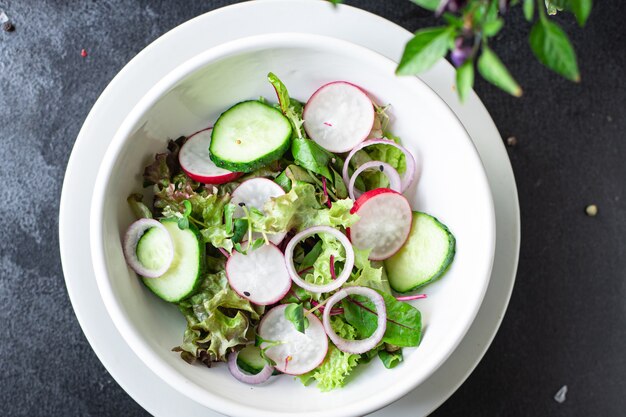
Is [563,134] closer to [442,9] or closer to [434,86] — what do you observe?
[434,86]

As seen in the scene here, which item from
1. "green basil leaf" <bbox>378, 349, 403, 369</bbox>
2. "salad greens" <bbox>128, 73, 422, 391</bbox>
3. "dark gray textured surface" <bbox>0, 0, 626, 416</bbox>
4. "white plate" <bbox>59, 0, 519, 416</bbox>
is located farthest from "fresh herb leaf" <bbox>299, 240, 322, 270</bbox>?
"dark gray textured surface" <bbox>0, 0, 626, 416</bbox>

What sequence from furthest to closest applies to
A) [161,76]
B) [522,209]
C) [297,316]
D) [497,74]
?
1. [522,209]
2. [161,76]
3. [297,316]
4. [497,74]

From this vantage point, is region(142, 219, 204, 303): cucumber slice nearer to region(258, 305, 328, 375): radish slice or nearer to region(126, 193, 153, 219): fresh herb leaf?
region(126, 193, 153, 219): fresh herb leaf

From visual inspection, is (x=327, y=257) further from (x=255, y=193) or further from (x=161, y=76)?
(x=161, y=76)

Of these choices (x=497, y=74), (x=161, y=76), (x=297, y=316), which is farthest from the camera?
(x=161, y=76)

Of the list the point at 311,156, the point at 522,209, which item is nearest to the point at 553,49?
the point at 311,156

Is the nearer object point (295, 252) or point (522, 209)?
point (295, 252)

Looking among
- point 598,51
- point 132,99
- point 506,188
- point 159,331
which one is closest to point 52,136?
point 132,99
